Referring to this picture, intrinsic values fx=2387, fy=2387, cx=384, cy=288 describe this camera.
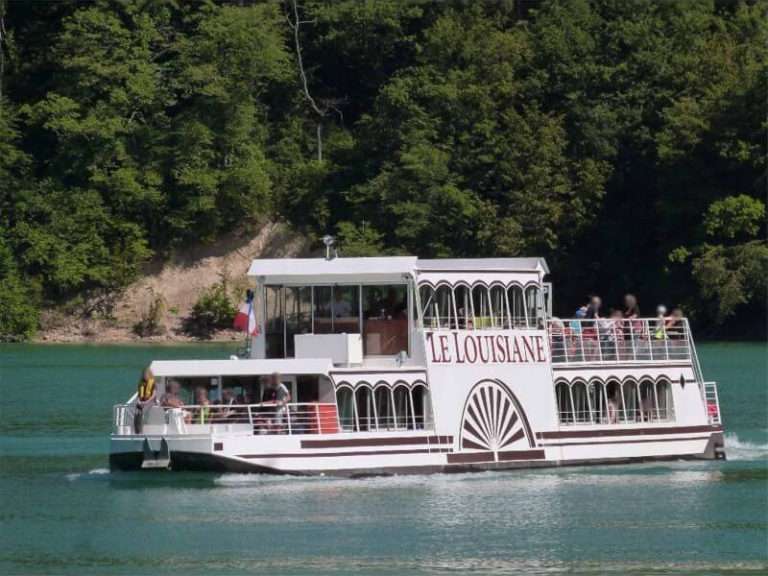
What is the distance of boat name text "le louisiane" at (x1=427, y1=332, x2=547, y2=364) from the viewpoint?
4678 cm

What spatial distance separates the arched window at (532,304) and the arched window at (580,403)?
67.2 inches

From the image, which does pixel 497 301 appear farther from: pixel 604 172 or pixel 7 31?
pixel 7 31

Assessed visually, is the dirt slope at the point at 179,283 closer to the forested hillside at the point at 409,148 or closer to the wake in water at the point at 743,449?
the forested hillside at the point at 409,148

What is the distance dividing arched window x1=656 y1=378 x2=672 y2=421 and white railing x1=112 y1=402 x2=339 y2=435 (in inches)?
324

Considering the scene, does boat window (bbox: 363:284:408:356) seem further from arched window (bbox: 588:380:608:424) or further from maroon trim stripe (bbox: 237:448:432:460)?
arched window (bbox: 588:380:608:424)

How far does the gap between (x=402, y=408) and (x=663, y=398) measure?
6.68 metres

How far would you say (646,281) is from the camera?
318 ft

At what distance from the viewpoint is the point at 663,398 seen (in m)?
50.3

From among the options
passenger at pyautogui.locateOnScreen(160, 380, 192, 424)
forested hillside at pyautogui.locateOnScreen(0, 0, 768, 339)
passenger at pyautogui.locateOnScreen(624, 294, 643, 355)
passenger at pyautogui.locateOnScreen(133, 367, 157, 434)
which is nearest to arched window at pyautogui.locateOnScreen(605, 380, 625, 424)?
passenger at pyautogui.locateOnScreen(624, 294, 643, 355)

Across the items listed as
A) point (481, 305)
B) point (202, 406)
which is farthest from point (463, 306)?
point (202, 406)

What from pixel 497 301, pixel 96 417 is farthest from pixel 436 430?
pixel 96 417

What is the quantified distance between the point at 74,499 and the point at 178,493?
1.93 metres

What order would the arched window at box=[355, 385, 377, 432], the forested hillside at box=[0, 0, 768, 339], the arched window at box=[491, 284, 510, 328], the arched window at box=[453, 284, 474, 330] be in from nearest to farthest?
the arched window at box=[355, 385, 377, 432]
the arched window at box=[453, 284, 474, 330]
the arched window at box=[491, 284, 510, 328]
the forested hillside at box=[0, 0, 768, 339]

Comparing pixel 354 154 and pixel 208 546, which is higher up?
pixel 354 154
